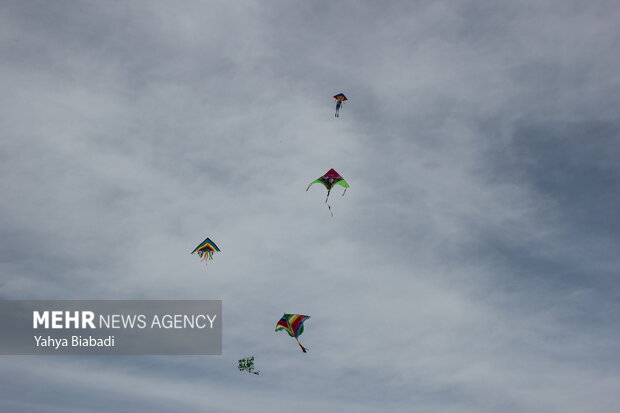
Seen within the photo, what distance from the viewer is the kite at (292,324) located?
83.5m

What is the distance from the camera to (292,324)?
3317 inches

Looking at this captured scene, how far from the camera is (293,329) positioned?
83625 millimetres

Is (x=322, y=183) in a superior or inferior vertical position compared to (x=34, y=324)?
superior

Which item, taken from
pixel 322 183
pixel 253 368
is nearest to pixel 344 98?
pixel 322 183

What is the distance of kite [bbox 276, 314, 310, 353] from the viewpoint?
8350 cm

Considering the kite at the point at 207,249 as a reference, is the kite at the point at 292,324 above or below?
below

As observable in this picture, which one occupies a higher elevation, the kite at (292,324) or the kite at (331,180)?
the kite at (331,180)

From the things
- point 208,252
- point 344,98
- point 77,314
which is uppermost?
point 344,98

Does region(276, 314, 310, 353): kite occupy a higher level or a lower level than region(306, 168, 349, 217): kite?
lower

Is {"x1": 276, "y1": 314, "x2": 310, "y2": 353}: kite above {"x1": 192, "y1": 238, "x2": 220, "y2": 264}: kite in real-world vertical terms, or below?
below

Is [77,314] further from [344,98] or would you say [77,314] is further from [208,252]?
[344,98]

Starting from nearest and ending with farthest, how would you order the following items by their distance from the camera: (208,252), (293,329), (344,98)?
(293,329)
(344,98)
(208,252)

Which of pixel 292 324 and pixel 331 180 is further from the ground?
pixel 331 180

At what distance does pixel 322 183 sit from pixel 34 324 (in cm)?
5096
